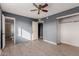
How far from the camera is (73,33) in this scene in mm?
5262

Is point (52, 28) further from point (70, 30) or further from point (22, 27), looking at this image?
point (22, 27)

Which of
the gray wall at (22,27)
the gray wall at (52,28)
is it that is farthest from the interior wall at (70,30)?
the gray wall at (22,27)

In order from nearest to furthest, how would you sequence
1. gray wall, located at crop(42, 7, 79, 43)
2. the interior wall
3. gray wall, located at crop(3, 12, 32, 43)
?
the interior wall → gray wall, located at crop(42, 7, 79, 43) → gray wall, located at crop(3, 12, 32, 43)

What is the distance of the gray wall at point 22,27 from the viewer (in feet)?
20.7

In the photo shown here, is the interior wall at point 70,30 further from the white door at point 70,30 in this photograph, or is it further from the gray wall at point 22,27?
the gray wall at point 22,27

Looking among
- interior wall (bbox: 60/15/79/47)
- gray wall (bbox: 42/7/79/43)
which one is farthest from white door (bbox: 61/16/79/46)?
gray wall (bbox: 42/7/79/43)

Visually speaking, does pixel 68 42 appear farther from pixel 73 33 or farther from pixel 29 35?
pixel 29 35

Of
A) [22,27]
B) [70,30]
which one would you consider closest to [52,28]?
[70,30]

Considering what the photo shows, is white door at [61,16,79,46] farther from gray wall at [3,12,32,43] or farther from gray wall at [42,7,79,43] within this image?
gray wall at [3,12,32,43]

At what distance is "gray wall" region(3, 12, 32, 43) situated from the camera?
6.32 m

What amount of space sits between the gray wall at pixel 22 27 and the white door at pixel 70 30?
3.16 meters

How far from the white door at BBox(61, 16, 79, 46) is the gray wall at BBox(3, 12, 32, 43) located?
124 inches

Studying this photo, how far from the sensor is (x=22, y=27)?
673 cm

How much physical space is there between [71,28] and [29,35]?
3898 millimetres
